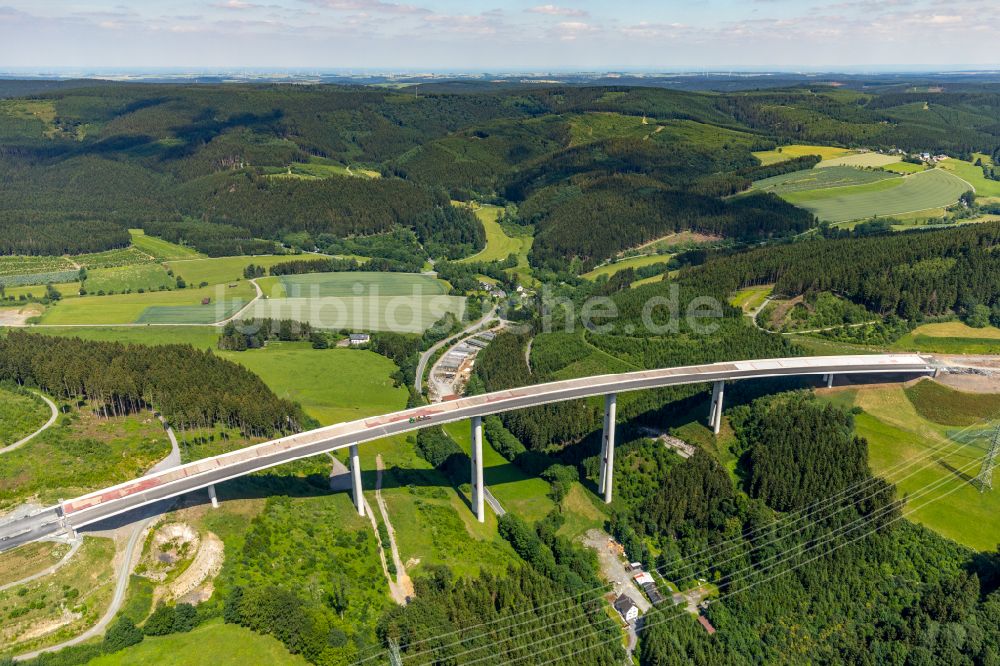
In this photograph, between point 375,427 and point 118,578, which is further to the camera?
point 375,427

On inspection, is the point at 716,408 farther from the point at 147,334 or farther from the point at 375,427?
the point at 147,334

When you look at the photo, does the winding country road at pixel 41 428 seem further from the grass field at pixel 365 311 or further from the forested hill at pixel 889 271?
the forested hill at pixel 889 271

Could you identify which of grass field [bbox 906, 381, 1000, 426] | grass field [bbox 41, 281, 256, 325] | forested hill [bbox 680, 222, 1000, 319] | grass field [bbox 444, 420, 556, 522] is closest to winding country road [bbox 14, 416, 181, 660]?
grass field [bbox 444, 420, 556, 522]

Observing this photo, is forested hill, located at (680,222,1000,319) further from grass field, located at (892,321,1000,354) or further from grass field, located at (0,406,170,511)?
grass field, located at (0,406,170,511)

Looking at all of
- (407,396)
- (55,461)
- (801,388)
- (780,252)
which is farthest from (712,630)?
(780,252)

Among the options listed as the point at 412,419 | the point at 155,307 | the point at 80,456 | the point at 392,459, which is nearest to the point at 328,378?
the point at 392,459

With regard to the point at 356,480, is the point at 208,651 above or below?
below
